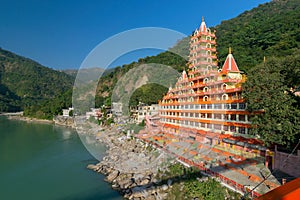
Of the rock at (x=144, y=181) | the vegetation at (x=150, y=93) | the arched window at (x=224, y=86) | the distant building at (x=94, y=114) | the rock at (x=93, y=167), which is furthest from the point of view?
the vegetation at (x=150, y=93)

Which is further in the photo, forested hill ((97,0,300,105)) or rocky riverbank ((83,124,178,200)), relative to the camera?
forested hill ((97,0,300,105))

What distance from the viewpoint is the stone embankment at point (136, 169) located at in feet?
26.1

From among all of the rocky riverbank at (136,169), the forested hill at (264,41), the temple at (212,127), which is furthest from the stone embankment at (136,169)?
the forested hill at (264,41)

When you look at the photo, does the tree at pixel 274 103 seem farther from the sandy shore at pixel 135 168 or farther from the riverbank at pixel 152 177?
the sandy shore at pixel 135 168

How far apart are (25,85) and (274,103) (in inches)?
3573

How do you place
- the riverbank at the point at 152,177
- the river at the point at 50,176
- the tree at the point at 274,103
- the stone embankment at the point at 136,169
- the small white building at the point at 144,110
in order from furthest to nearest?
1. the small white building at the point at 144,110
2. the river at the point at 50,176
3. the stone embankment at the point at 136,169
4. the riverbank at the point at 152,177
5. the tree at the point at 274,103

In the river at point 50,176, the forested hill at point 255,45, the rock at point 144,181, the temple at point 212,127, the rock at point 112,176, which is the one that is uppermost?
the forested hill at point 255,45

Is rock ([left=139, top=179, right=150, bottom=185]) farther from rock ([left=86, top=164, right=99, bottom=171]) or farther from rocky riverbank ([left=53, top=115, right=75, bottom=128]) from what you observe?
rocky riverbank ([left=53, top=115, right=75, bottom=128])

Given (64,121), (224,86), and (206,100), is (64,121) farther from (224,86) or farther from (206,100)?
(224,86)

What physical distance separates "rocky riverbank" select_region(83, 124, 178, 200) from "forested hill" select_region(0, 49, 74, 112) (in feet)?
184

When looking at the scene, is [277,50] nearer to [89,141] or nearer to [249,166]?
[249,166]

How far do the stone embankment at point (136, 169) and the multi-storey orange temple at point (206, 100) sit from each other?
8.21 feet

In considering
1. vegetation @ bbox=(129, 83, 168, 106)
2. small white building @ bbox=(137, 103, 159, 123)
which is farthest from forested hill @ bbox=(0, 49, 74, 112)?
small white building @ bbox=(137, 103, 159, 123)

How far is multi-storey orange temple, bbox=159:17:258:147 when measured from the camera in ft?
30.0
